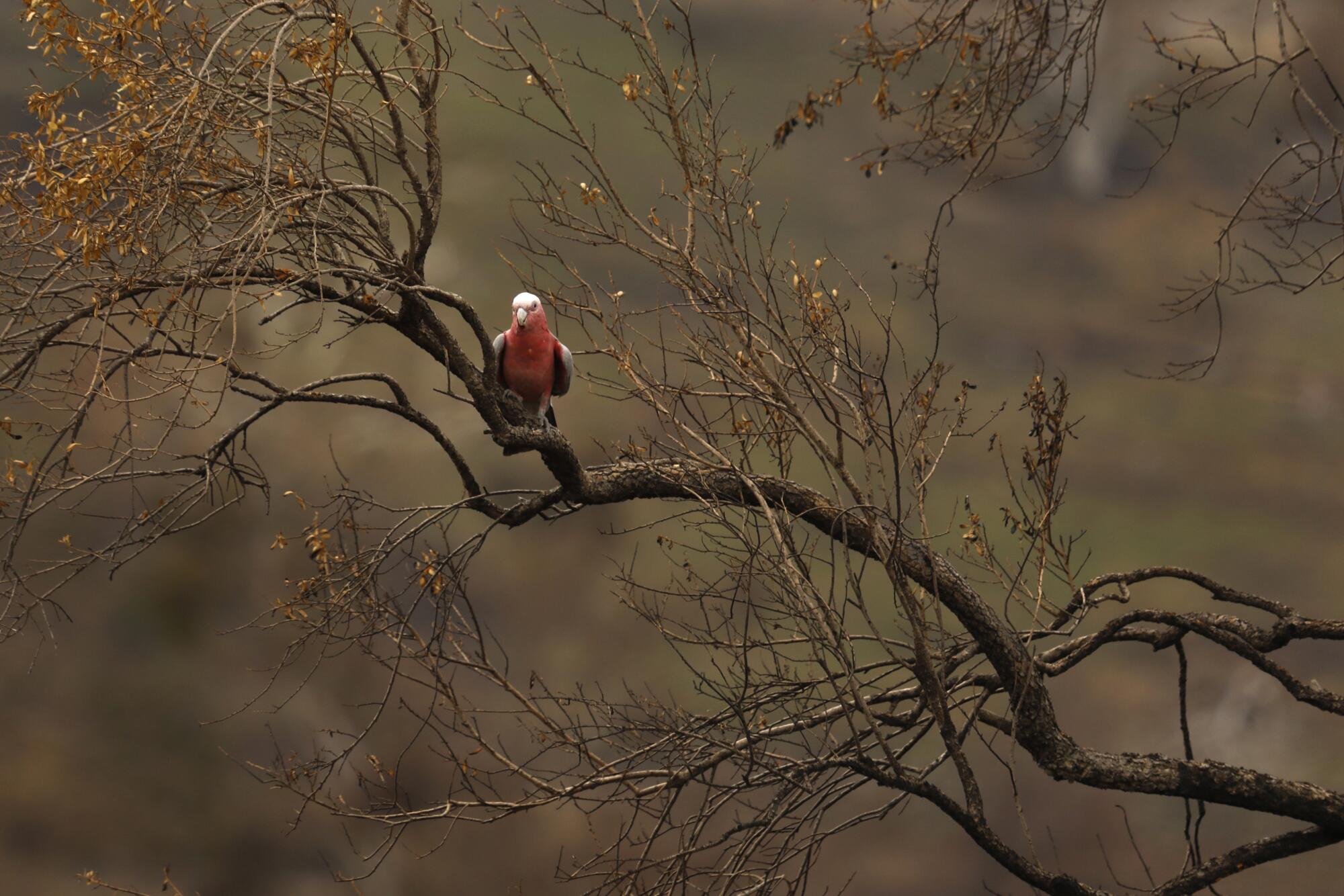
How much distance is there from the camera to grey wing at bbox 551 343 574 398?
5.30 m

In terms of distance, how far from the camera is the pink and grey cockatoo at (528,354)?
16.9 ft

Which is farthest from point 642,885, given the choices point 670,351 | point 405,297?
point 405,297

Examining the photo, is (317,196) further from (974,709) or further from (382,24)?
(974,709)

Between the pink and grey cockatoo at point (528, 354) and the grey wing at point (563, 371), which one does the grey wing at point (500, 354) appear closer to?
the pink and grey cockatoo at point (528, 354)

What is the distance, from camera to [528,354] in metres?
5.15

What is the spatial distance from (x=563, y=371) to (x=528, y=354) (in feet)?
0.85

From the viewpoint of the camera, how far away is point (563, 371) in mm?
5359

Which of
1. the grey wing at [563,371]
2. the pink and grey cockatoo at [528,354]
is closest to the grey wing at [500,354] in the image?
the pink and grey cockatoo at [528,354]

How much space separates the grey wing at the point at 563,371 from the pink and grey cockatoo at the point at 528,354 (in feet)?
0.09

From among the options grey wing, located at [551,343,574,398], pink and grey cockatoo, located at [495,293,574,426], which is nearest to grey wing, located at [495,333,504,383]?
pink and grey cockatoo, located at [495,293,574,426]

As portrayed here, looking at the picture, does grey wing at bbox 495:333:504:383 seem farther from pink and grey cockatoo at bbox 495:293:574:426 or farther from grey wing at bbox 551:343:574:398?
grey wing at bbox 551:343:574:398

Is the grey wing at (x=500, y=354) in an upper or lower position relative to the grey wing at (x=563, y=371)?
lower

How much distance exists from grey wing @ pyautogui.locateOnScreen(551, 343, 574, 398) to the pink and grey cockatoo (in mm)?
26

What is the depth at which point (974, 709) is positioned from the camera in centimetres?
500
